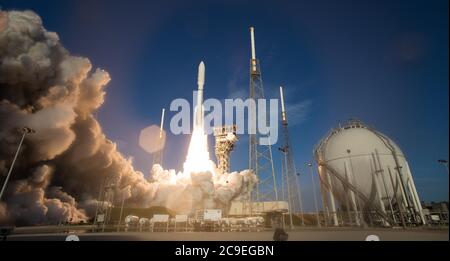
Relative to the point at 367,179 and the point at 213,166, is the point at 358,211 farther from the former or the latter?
the point at 213,166

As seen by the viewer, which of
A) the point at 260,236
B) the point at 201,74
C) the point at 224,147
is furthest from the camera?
the point at 224,147

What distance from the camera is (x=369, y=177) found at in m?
30.3

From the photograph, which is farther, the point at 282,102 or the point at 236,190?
the point at 236,190

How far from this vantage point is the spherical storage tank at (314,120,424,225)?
1155 inches

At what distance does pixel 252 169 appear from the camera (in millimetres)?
37031

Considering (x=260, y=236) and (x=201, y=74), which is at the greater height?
(x=201, y=74)

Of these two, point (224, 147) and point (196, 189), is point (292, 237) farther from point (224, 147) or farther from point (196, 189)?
point (224, 147)

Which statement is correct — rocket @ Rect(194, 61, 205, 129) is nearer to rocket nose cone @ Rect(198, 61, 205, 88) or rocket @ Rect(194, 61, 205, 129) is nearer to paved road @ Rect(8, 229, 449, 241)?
rocket nose cone @ Rect(198, 61, 205, 88)

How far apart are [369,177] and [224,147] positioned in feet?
112

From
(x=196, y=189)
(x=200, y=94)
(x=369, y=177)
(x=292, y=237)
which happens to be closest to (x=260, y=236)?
(x=292, y=237)

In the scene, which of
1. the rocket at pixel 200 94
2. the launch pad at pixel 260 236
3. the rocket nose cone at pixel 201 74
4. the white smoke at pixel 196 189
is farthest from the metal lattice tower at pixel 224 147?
the launch pad at pixel 260 236
